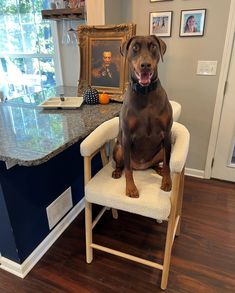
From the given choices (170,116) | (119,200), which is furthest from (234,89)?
(119,200)

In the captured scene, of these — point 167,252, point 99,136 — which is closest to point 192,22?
point 99,136

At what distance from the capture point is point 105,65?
6.27 feet

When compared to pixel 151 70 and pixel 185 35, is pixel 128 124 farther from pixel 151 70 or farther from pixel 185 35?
pixel 185 35

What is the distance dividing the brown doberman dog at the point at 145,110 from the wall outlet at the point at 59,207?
2.11ft

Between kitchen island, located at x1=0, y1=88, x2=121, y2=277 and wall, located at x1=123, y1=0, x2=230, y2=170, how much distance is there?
2.38 ft

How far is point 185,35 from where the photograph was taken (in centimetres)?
197

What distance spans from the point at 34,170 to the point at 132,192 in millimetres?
611

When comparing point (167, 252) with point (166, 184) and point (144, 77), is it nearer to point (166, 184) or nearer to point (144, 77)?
point (166, 184)

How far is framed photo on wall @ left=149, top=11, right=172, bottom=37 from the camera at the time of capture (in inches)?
77.6

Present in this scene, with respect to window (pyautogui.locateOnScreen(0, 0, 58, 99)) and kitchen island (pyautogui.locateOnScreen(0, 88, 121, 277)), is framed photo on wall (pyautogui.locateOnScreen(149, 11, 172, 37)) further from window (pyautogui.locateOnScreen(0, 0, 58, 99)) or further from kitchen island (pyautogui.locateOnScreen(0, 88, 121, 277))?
window (pyautogui.locateOnScreen(0, 0, 58, 99))

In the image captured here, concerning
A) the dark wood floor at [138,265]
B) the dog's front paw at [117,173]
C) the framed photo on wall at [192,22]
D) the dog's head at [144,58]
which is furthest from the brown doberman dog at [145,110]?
the framed photo on wall at [192,22]

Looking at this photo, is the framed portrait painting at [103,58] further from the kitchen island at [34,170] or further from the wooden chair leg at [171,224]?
the wooden chair leg at [171,224]

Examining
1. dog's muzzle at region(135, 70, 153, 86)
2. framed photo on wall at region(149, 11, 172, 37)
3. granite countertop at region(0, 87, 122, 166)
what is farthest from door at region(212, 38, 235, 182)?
dog's muzzle at region(135, 70, 153, 86)

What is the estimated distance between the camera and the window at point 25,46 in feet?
8.77
